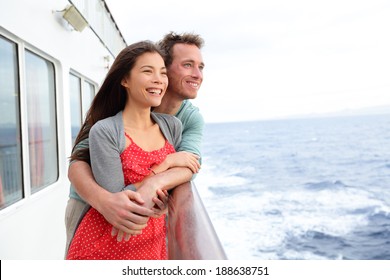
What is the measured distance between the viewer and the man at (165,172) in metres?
1.16

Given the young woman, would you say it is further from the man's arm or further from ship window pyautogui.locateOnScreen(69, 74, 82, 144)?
ship window pyautogui.locateOnScreen(69, 74, 82, 144)

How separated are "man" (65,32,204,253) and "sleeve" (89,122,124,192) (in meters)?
0.04

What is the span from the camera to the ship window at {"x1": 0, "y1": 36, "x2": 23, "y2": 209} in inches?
97.9

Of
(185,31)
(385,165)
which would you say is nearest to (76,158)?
(185,31)

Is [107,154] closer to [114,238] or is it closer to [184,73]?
[114,238]

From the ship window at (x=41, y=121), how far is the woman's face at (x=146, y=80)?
192 cm

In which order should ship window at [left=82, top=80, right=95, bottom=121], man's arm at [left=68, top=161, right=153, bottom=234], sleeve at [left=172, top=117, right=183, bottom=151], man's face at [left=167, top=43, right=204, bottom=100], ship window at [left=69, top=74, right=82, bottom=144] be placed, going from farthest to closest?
ship window at [left=82, top=80, right=95, bottom=121] < ship window at [left=69, top=74, right=82, bottom=144] < man's face at [left=167, top=43, right=204, bottom=100] < sleeve at [left=172, top=117, right=183, bottom=151] < man's arm at [left=68, top=161, right=153, bottom=234]

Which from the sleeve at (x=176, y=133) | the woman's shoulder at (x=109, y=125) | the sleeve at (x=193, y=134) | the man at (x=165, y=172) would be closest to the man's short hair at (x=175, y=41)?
the man at (x=165, y=172)

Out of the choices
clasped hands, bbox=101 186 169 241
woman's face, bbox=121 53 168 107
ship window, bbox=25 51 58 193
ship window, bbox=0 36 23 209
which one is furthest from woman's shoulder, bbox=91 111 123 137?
ship window, bbox=25 51 58 193

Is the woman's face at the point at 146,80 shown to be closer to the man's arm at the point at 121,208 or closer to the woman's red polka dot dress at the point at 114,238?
the woman's red polka dot dress at the point at 114,238

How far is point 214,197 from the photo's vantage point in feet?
64.7

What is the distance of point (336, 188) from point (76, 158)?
26.7 meters

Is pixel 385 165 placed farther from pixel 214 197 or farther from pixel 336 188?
pixel 214 197

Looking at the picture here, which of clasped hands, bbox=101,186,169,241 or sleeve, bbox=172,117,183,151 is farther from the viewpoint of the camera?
sleeve, bbox=172,117,183,151
